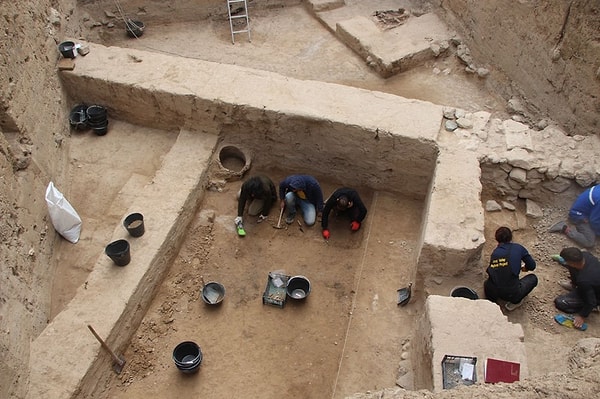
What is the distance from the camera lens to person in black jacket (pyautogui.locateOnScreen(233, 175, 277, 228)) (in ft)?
19.0

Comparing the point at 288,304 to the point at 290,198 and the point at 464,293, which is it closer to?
the point at 290,198

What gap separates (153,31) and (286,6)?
247 cm

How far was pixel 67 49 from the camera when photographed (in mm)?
6559

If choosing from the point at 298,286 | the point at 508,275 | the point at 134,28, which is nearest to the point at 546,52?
the point at 508,275

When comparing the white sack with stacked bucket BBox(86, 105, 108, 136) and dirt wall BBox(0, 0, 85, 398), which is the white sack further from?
stacked bucket BBox(86, 105, 108, 136)

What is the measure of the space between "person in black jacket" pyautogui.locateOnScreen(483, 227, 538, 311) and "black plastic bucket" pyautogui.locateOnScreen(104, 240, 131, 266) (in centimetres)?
350

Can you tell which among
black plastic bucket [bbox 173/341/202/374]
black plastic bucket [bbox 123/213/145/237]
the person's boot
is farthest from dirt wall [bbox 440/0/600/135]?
black plastic bucket [bbox 123/213/145/237]

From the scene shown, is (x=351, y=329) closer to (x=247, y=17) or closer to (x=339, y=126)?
(x=339, y=126)

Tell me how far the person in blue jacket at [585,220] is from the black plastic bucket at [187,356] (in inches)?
157

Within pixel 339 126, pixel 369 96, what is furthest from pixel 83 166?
pixel 369 96

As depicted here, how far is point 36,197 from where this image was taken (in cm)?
529

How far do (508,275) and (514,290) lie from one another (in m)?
0.18

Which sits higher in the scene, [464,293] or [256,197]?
[256,197]

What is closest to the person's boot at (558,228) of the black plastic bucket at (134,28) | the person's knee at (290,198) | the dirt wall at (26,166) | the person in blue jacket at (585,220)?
the person in blue jacket at (585,220)
